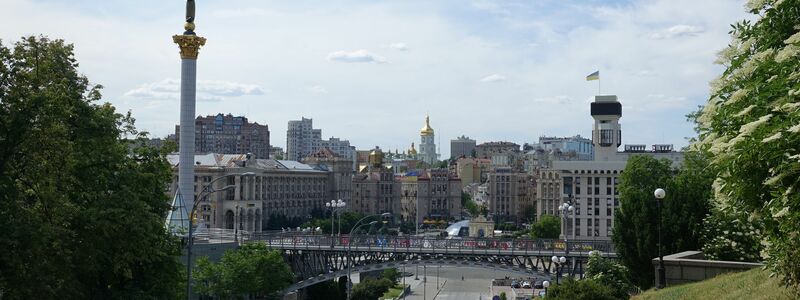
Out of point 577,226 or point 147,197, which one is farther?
point 577,226

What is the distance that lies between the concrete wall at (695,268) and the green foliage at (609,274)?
388 inches

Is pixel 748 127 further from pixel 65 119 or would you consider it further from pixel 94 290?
pixel 94 290

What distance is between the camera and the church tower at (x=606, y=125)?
128 metres

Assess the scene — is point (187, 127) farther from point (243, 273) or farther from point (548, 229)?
point (548, 229)

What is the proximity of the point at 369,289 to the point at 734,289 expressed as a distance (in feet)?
249

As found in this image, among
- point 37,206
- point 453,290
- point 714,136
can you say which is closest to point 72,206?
point 37,206

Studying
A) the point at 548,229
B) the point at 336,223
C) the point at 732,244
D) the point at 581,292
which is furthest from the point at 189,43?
the point at 336,223

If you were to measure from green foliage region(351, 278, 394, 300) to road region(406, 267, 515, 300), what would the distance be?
13.0 ft

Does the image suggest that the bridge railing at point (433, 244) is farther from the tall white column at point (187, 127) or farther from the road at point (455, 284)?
the road at point (455, 284)

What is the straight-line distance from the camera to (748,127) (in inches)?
579

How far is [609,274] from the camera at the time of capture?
43094mm

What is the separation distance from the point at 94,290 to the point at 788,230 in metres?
24.1

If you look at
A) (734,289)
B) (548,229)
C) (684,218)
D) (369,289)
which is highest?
(684,218)

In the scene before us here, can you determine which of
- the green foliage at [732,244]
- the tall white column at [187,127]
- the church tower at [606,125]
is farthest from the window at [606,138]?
the green foliage at [732,244]
